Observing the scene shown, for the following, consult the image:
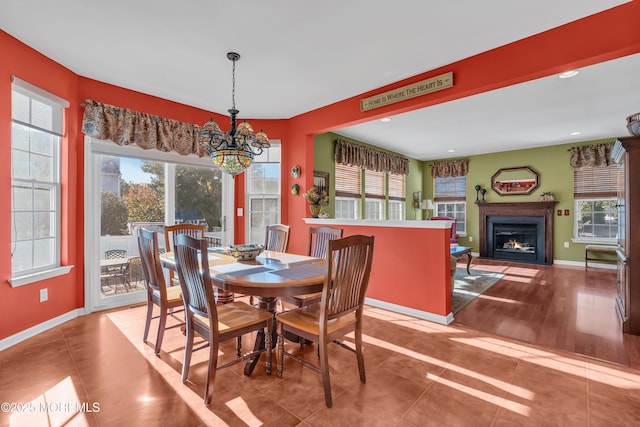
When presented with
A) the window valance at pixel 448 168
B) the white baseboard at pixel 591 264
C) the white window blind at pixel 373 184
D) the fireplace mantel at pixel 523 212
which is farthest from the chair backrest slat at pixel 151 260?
the white baseboard at pixel 591 264

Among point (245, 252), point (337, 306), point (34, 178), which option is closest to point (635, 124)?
point (337, 306)

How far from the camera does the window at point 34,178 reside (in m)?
2.77

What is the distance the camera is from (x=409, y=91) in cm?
328

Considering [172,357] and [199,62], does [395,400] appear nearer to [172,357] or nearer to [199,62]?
[172,357]

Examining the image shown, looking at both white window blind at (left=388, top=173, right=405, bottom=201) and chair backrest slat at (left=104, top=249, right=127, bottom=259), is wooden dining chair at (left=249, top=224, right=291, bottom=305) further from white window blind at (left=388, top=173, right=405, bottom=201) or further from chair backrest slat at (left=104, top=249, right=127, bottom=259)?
white window blind at (left=388, top=173, right=405, bottom=201)

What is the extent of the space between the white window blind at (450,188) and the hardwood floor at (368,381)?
512 cm

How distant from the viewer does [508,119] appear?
15.7 feet

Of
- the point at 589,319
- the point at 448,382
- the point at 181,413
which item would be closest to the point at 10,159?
the point at 181,413

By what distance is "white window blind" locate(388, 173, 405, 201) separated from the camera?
7.39 meters

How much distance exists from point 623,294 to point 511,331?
137cm

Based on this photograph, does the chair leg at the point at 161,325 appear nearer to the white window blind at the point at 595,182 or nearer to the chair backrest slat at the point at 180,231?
the chair backrest slat at the point at 180,231

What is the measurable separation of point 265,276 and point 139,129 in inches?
112

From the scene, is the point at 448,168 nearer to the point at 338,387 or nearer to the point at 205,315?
the point at 338,387

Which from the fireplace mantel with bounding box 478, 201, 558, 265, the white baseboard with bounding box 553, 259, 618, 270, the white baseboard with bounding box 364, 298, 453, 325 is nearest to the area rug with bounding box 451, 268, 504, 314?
the white baseboard with bounding box 364, 298, 453, 325
